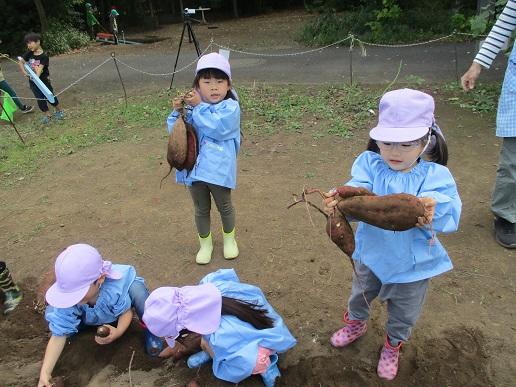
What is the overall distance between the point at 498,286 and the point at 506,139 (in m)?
1.02

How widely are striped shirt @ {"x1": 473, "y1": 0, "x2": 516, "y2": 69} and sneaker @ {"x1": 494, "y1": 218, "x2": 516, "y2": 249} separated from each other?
1.14 m

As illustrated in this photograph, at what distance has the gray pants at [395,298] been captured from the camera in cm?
211

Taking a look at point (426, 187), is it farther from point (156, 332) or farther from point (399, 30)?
point (399, 30)

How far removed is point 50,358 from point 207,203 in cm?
136

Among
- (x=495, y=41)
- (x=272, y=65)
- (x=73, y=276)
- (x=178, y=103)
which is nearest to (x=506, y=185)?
(x=495, y=41)

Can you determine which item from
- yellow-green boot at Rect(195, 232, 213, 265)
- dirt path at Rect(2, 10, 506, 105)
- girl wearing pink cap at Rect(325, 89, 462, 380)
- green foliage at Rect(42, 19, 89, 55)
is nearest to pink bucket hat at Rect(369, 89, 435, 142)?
girl wearing pink cap at Rect(325, 89, 462, 380)

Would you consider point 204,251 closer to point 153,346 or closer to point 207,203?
point 207,203

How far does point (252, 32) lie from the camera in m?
16.0

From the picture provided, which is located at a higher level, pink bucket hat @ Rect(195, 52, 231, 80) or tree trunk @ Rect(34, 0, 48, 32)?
pink bucket hat @ Rect(195, 52, 231, 80)

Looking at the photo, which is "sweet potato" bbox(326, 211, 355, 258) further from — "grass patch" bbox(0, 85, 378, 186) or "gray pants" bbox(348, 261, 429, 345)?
"grass patch" bbox(0, 85, 378, 186)

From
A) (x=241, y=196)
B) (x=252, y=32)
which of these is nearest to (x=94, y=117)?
(x=241, y=196)

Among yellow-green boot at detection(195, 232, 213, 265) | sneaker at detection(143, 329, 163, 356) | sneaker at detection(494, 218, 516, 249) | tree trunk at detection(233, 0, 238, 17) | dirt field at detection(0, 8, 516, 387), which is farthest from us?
tree trunk at detection(233, 0, 238, 17)

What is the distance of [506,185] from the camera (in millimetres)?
3248

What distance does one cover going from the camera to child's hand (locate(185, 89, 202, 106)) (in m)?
2.80
